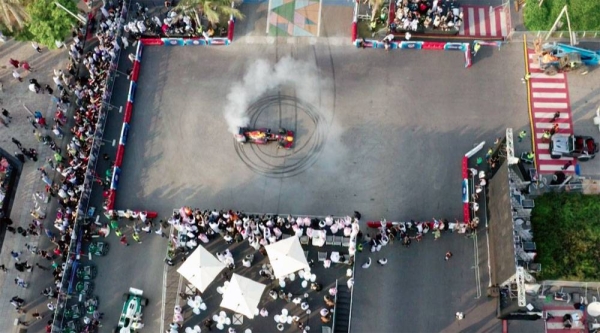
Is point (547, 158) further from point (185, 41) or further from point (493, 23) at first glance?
point (185, 41)

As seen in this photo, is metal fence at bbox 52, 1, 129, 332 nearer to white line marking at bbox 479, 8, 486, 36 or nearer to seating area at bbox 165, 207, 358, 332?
seating area at bbox 165, 207, 358, 332

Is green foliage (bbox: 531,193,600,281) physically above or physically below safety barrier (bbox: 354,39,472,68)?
below

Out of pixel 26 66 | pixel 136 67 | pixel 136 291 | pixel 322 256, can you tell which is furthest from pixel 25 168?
pixel 322 256

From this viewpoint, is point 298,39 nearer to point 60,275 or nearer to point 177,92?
point 177,92

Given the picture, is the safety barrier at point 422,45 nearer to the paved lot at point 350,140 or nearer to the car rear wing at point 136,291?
the paved lot at point 350,140

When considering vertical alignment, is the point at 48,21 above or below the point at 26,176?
above

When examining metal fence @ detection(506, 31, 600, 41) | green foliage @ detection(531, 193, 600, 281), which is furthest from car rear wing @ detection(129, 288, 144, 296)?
metal fence @ detection(506, 31, 600, 41)

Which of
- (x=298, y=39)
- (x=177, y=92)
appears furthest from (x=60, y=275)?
(x=298, y=39)
